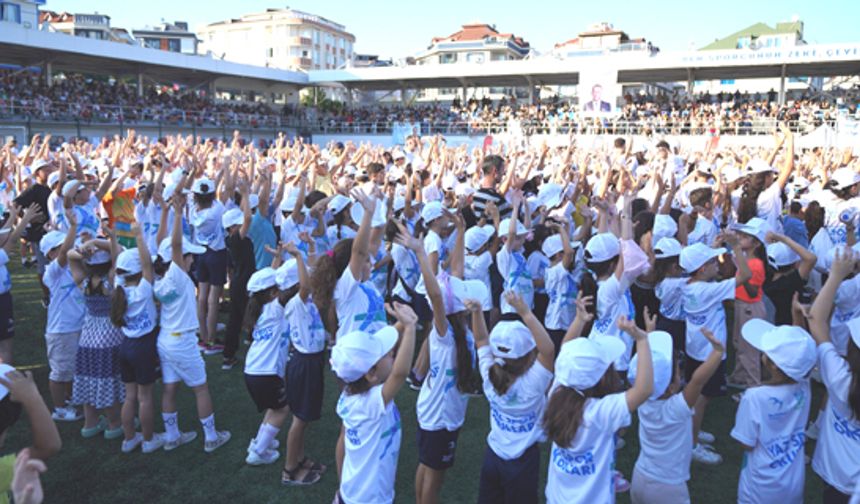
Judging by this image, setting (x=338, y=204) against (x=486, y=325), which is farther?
(x=338, y=204)

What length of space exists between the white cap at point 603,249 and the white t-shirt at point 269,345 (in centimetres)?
229

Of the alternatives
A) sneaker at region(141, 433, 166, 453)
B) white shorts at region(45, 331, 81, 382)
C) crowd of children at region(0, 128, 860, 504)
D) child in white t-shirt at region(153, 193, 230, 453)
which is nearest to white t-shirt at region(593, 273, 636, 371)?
crowd of children at region(0, 128, 860, 504)

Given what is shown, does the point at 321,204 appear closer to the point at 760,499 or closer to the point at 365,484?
the point at 365,484

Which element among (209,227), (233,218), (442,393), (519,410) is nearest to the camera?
(519,410)

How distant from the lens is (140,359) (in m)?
4.58

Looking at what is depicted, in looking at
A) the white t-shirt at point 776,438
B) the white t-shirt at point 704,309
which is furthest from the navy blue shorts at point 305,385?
the white t-shirt at point 704,309

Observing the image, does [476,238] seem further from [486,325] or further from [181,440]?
[181,440]

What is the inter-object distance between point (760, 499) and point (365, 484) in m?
2.02

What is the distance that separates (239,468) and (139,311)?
54.4 inches

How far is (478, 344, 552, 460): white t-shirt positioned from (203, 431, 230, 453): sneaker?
8.65ft

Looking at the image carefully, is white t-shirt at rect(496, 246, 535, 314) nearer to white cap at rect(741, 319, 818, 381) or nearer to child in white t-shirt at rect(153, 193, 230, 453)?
white cap at rect(741, 319, 818, 381)

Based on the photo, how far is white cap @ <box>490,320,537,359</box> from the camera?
305 cm

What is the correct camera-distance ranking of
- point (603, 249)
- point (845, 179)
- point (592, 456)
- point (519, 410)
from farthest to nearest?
point (845, 179) → point (603, 249) → point (519, 410) → point (592, 456)

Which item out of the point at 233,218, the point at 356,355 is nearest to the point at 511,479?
the point at 356,355
